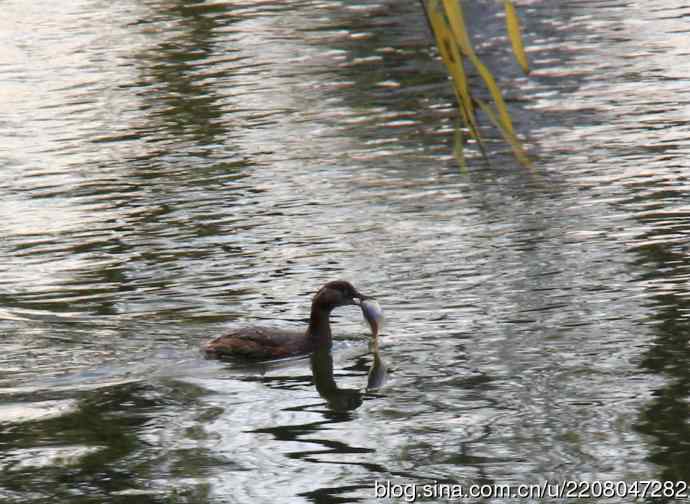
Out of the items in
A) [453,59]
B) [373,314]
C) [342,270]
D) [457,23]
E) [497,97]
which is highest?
[457,23]

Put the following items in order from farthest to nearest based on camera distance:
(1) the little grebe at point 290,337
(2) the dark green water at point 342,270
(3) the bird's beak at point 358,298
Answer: (3) the bird's beak at point 358,298
(1) the little grebe at point 290,337
(2) the dark green water at point 342,270

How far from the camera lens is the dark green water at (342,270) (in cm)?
884

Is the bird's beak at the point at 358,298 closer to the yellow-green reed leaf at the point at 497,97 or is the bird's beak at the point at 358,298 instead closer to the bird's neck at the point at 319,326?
the bird's neck at the point at 319,326

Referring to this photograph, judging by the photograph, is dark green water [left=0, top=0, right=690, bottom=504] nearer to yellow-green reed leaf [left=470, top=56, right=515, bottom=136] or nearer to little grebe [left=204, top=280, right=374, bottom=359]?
little grebe [left=204, top=280, right=374, bottom=359]

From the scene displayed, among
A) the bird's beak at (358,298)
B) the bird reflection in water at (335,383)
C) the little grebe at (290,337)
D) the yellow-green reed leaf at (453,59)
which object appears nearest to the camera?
the yellow-green reed leaf at (453,59)

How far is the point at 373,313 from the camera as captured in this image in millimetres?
10852

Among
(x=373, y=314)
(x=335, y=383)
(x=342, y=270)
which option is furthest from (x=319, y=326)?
(x=342, y=270)

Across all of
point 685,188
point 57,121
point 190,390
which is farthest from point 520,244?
point 57,121

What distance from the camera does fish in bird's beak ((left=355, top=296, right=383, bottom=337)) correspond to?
10.8m

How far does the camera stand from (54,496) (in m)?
8.30

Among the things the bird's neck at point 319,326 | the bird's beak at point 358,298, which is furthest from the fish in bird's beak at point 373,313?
the bird's neck at point 319,326

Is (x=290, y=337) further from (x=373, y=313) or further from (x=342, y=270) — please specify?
(x=342, y=270)

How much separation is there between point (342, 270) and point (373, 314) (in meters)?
2.19

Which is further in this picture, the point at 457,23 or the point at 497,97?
the point at 497,97
